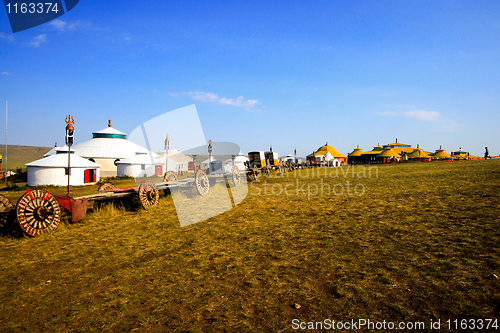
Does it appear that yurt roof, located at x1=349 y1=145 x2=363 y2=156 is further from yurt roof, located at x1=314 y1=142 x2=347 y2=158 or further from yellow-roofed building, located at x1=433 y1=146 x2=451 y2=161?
yellow-roofed building, located at x1=433 y1=146 x2=451 y2=161

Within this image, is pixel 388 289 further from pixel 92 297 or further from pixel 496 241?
pixel 92 297

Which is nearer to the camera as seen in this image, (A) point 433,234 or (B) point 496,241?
(B) point 496,241

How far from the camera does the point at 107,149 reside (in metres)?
43.0

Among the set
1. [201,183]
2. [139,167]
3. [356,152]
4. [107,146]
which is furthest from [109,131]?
[356,152]

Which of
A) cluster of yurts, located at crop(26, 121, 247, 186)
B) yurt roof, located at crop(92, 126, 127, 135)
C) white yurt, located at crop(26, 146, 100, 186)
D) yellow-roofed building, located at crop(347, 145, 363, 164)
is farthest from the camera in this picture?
yellow-roofed building, located at crop(347, 145, 363, 164)

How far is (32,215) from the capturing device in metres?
7.03

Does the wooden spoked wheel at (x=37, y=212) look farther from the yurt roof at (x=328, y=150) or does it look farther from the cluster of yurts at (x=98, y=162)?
the yurt roof at (x=328, y=150)

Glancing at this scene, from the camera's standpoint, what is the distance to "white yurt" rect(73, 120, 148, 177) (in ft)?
133

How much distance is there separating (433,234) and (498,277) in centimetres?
232

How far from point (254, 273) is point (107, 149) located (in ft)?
149

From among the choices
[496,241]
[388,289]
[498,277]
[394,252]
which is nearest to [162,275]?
[388,289]

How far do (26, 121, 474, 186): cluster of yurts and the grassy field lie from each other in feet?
41.5

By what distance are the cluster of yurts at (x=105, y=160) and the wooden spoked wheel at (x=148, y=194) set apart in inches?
314

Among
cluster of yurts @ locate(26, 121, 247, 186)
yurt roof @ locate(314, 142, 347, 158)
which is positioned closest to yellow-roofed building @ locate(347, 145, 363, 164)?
yurt roof @ locate(314, 142, 347, 158)
